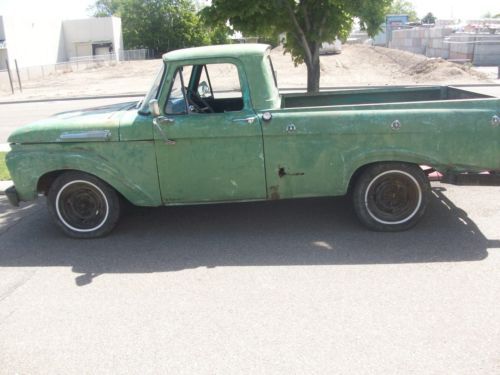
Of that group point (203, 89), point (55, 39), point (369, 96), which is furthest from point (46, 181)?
point (55, 39)

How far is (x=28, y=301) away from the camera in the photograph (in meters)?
4.30

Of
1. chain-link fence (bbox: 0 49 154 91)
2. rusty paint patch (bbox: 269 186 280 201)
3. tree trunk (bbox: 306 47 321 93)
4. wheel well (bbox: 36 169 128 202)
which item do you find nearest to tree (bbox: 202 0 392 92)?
tree trunk (bbox: 306 47 321 93)

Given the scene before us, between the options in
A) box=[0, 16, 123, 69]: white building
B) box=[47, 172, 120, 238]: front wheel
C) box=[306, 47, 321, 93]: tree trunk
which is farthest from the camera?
box=[0, 16, 123, 69]: white building

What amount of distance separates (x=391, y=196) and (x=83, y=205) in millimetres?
3199

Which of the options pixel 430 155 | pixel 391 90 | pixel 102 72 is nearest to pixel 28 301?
pixel 430 155

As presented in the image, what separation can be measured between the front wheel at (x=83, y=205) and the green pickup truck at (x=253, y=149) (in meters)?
0.01

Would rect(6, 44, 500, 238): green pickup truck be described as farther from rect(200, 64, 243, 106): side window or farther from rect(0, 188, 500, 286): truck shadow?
rect(0, 188, 500, 286): truck shadow

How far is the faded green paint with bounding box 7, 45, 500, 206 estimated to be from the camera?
198 inches

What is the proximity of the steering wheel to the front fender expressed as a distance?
67 cm

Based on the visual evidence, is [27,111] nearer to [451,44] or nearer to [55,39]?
[451,44]

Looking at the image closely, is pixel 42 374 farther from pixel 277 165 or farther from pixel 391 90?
pixel 391 90

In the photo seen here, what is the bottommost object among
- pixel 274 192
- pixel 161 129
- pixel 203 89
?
pixel 274 192

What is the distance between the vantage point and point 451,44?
38344 mm

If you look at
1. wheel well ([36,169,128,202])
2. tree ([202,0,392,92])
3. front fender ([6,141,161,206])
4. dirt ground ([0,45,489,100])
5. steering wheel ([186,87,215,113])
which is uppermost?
tree ([202,0,392,92])
